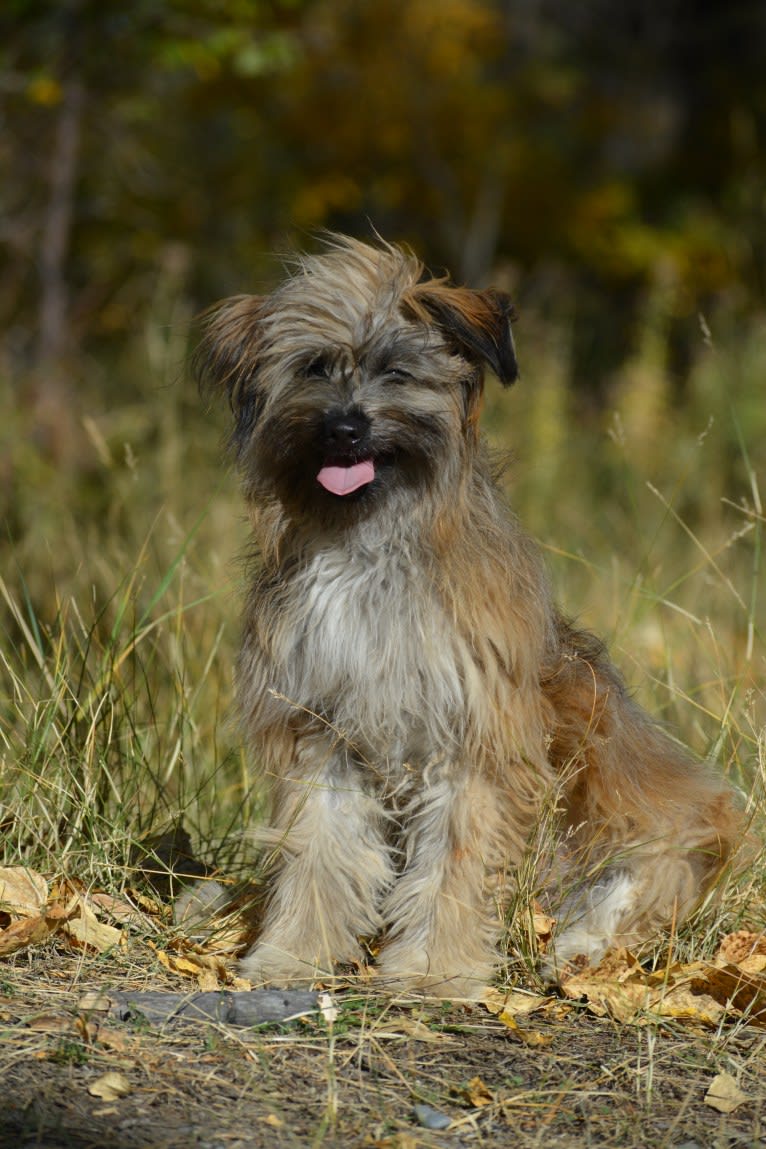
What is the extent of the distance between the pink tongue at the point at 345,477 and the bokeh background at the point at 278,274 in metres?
0.92

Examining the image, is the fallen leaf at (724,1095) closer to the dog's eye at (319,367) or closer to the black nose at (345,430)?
the black nose at (345,430)

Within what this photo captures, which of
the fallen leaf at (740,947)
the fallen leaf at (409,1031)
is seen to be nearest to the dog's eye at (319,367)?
the fallen leaf at (409,1031)

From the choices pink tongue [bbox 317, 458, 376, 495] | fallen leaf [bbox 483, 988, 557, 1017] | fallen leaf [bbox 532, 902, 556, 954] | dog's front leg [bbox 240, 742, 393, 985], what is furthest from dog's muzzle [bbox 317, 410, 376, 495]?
fallen leaf [bbox 483, 988, 557, 1017]

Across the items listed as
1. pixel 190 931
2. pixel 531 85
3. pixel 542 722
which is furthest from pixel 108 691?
pixel 531 85

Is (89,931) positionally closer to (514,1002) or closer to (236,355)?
(514,1002)

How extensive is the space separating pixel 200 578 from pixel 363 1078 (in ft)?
8.74

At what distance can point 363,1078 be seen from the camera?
3215mm

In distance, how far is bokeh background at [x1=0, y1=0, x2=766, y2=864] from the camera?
4883mm

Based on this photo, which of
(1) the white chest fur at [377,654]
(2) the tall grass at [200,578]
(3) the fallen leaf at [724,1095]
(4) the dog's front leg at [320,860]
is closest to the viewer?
(3) the fallen leaf at [724,1095]

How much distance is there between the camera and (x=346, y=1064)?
10.7 feet

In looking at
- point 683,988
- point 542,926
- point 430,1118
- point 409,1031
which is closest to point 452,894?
point 542,926

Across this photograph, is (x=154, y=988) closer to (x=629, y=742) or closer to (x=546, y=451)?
(x=629, y=742)

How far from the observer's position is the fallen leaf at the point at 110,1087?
9.81 ft

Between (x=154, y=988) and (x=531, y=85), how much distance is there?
620 inches
